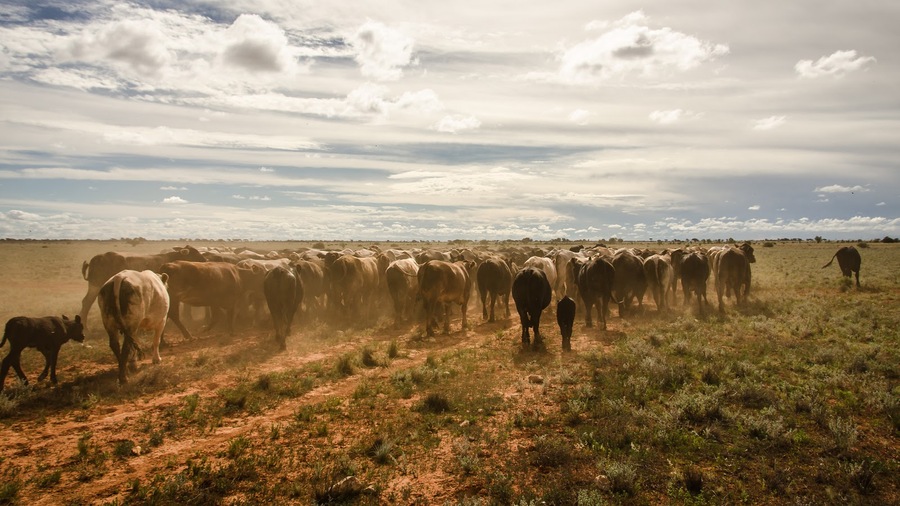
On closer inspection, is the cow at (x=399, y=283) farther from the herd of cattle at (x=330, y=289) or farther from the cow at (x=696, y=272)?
the cow at (x=696, y=272)

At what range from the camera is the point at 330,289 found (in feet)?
65.2

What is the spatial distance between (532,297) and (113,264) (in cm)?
1619

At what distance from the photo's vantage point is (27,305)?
24172 mm

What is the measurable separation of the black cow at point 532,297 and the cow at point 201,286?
9.93m

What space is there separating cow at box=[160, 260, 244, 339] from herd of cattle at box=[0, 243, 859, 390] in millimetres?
34

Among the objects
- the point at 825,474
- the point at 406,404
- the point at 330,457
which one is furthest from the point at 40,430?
the point at 825,474

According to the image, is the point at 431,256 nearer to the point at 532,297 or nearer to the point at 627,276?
the point at 627,276

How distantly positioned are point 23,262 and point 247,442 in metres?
63.3

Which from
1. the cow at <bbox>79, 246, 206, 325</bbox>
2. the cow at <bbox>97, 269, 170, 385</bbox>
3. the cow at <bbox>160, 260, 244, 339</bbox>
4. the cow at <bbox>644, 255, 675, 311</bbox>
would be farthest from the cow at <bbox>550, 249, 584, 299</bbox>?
the cow at <bbox>97, 269, 170, 385</bbox>

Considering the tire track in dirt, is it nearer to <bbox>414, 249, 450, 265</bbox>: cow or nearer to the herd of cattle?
the herd of cattle

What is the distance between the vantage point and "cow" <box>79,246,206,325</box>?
17250 millimetres

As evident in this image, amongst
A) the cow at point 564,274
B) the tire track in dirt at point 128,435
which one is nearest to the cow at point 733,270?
the cow at point 564,274

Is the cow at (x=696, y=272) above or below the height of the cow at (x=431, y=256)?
below

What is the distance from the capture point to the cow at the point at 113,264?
56.6ft
